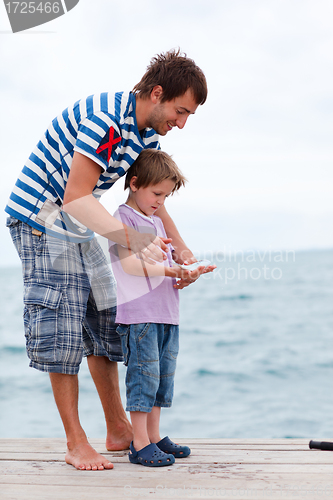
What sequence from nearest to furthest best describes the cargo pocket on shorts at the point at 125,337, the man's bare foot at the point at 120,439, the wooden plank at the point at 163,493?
the wooden plank at the point at 163,493 → the cargo pocket on shorts at the point at 125,337 → the man's bare foot at the point at 120,439

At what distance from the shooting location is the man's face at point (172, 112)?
6.06 feet

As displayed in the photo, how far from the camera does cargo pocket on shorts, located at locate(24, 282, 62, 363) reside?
183 centimetres

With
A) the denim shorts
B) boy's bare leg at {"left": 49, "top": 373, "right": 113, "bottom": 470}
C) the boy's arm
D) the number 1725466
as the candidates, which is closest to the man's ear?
the boy's arm

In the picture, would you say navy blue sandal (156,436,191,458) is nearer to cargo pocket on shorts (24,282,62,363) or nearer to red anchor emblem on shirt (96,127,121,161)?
cargo pocket on shorts (24,282,62,363)

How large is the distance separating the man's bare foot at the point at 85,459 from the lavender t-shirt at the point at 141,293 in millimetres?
528

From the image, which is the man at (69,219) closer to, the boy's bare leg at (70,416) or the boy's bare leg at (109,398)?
the boy's bare leg at (70,416)

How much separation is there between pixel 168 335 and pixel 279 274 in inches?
964

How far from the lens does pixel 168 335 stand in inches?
77.4

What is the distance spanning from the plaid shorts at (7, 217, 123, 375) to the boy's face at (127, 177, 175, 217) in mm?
282

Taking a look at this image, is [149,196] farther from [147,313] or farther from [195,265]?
[147,313]

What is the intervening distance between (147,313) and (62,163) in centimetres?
68

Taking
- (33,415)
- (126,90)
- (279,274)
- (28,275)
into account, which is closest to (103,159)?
(126,90)

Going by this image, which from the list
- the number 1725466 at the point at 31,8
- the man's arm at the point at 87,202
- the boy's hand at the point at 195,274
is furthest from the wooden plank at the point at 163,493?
the number 1725466 at the point at 31,8

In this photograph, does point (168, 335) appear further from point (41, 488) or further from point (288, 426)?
point (288, 426)
